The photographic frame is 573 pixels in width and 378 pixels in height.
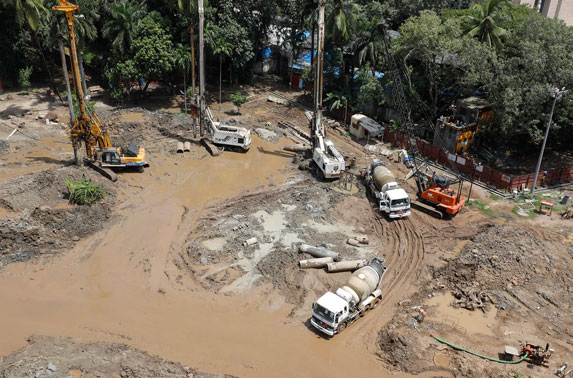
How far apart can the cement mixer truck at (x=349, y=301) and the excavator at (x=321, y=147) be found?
42.5ft

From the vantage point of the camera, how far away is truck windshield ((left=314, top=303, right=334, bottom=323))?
25641 mm

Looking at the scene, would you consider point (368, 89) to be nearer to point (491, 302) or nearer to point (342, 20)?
point (342, 20)

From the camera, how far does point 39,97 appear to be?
60.4 meters

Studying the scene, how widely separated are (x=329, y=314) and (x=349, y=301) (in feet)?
5.80

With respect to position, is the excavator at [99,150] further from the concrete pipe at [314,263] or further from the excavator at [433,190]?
the excavator at [433,190]

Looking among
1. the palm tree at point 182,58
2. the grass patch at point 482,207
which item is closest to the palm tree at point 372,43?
the palm tree at point 182,58

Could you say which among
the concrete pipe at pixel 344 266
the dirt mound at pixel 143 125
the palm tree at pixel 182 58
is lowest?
the concrete pipe at pixel 344 266

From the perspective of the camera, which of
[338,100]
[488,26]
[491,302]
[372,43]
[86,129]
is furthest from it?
[338,100]

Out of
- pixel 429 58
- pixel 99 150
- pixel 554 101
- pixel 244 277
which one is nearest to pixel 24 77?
pixel 99 150

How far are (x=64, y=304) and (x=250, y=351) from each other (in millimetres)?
11584

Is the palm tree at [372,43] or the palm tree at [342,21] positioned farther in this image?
the palm tree at [372,43]

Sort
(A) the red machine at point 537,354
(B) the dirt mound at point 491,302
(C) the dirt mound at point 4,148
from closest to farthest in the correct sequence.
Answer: (A) the red machine at point 537,354 < (B) the dirt mound at point 491,302 < (C) the dirt mound at point 4,148

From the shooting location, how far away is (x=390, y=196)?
121 ft

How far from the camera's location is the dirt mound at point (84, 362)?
2238 cm
